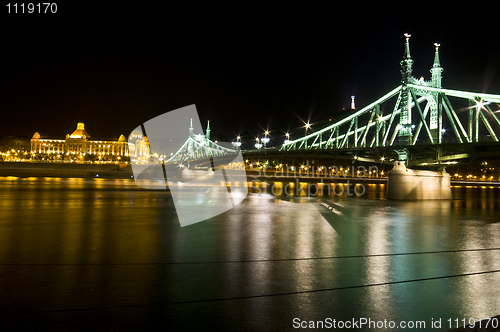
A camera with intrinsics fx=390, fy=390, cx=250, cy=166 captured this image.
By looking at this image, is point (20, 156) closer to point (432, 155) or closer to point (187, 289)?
point (432, 155)

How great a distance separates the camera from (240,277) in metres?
5.38

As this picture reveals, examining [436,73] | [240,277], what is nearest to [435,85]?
[436,73]

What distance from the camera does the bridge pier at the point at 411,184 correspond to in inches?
805

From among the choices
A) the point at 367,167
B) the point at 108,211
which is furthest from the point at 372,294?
the point at 367,167

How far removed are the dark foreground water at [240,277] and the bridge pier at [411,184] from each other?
34.6 feet

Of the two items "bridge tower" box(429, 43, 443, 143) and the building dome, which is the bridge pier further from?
the building dome

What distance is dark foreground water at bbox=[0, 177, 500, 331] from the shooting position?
4.06 meters

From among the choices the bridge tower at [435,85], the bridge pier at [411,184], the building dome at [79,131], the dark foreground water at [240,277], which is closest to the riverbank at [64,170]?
the bridge tower at [435,85]

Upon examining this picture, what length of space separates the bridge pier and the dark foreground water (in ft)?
34.6

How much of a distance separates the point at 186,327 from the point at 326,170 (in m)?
75.8

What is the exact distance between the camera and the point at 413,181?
20516 millimetres

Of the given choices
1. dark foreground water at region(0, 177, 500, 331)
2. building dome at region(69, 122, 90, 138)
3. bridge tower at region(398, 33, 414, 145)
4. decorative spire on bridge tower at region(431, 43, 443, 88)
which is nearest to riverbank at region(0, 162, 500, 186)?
bridge tower at region(398, 33, 414, 145)

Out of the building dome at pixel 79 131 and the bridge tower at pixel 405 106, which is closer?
the bridge tower at pixel 405 106

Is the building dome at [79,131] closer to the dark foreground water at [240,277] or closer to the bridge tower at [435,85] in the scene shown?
the bridge tower at [435,85]
